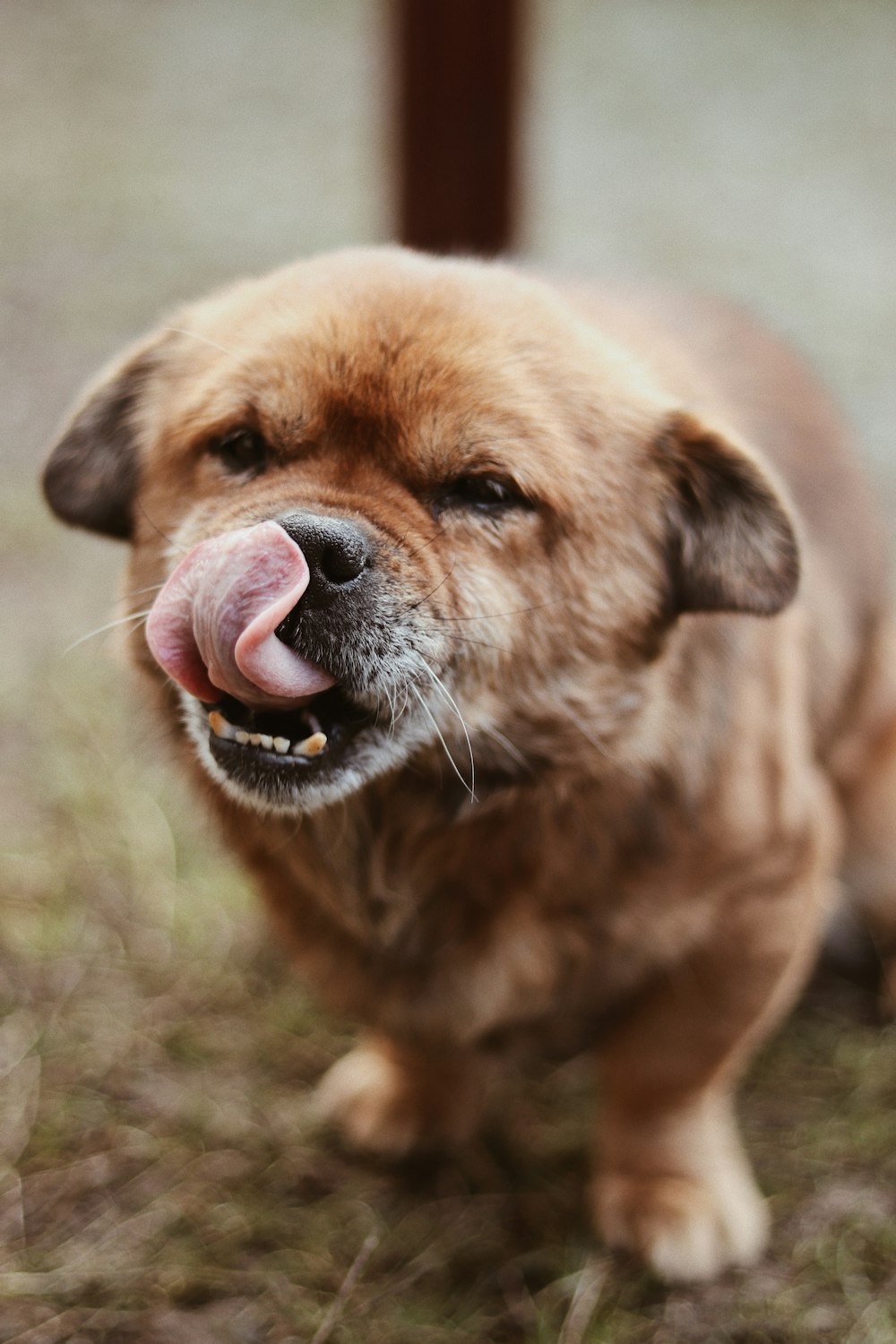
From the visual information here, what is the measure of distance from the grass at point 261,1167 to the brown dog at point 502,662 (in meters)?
0.12

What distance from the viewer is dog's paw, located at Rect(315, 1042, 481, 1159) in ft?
8.27

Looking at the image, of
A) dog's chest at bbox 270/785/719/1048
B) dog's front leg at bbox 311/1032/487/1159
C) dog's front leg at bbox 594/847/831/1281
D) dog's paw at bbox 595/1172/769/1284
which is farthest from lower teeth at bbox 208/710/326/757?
dog's paw at bbox 595/1172/769/1284

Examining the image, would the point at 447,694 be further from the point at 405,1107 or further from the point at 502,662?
the point at 405,1107

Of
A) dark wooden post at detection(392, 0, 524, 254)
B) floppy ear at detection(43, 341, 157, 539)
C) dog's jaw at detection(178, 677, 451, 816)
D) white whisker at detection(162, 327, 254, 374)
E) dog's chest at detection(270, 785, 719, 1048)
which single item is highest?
dark wooden post at detection(392, 0, 524, 254)

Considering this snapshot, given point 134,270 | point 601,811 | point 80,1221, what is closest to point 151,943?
point 80,1221

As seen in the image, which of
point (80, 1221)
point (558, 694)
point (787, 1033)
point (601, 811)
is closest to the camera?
point (558, 694)

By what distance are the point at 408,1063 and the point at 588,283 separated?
158cm

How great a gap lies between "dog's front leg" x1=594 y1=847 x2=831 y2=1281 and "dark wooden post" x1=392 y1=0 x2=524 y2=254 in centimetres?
210

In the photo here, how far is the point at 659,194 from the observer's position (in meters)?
7.36

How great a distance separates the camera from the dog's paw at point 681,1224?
2273 millimetres

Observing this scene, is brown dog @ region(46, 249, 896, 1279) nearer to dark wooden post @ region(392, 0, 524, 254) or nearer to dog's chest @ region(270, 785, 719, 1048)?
dog's chest @ region(270, 785, 719, 1048)

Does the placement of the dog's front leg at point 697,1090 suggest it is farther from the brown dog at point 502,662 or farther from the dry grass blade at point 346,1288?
the dry grass blade at point 346,1288

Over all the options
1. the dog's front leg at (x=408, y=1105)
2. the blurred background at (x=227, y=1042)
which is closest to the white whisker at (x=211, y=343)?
the blurred background at (x=227, y=1042)

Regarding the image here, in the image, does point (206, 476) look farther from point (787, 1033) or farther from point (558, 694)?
point (787, 1033)
